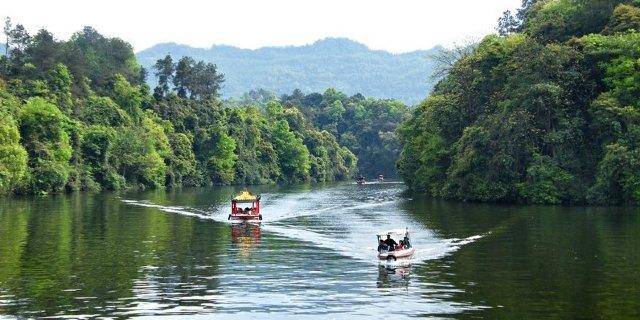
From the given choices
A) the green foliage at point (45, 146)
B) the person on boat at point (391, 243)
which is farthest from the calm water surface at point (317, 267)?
the green foliage at point (45, 146)

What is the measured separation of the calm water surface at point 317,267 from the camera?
32750 millimetres

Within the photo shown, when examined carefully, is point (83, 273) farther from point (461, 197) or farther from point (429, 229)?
point (461, 197)

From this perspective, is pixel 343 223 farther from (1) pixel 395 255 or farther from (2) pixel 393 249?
(1) pixel 395 255

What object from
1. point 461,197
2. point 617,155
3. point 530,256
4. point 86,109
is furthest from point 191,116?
point 530,256

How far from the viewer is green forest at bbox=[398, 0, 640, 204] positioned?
87.2m

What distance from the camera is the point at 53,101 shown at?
141875mm

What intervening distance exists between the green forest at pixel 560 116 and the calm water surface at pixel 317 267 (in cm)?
1130

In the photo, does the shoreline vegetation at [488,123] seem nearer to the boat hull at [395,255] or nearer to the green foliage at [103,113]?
the green foliage at [103,113]

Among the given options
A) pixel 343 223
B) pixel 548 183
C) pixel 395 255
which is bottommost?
pixel 395 255

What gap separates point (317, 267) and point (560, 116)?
185ft

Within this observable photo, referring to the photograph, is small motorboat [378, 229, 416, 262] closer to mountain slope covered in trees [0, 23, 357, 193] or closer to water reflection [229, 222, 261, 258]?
water reflection [229, 222, 261, 258]

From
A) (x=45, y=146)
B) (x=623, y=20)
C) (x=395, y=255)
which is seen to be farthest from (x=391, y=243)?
(x=45, y=146)

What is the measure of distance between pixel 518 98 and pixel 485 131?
4970 mm

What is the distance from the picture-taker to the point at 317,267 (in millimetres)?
44281
